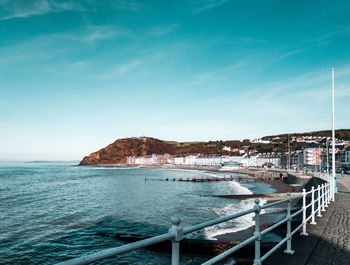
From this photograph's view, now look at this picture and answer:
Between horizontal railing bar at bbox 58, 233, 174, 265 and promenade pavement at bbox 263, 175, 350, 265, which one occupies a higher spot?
horizontal railing bar at bbox 58, 233, 174, 265

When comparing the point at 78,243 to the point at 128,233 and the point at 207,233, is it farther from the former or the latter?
the point at 207,233

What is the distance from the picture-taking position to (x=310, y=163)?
404 feet

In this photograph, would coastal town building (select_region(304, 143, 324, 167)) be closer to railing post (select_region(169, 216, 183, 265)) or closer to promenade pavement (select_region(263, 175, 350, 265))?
promenade pavement (select_region(263, 175, 350, 265))

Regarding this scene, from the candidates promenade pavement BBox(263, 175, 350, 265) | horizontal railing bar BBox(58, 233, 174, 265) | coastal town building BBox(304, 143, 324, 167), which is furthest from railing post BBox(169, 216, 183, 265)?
coastal town building BBox(304, 143, 324, 167)

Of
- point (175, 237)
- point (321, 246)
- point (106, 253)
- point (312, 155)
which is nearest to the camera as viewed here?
point (106, 253)

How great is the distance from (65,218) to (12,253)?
30.0ft

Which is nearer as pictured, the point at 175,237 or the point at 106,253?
the point at 106,253

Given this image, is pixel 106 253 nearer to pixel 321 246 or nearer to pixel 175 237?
pixel 175 237

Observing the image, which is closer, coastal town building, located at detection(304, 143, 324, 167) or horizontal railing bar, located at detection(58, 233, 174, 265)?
horizontal railing bar, located at detection(58, 233, 174, 265)

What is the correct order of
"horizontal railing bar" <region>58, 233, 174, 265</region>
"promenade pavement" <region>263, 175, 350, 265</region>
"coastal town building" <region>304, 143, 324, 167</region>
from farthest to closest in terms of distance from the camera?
1. "coastal town building" <region>304, 143, 324, 167</region>
2. "promenade pavement" <region>263, 175, 350, 265</region>
3. "horizontal railing bar" <region>58, 233, 174, 265</region>

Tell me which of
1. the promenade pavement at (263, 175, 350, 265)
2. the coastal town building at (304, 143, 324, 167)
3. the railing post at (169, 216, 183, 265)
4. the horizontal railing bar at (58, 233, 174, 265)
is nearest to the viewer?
the horizontal railing bar at (58, 233, 174, 265)

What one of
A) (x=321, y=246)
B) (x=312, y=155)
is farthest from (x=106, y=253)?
(x=312, y=155)

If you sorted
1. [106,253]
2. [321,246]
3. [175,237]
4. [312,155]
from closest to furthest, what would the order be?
[106,253] < [175,237] < [321,246] < [312,155]

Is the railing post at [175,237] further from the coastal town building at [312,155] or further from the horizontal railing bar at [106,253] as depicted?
the coastal town building at [312,155]
